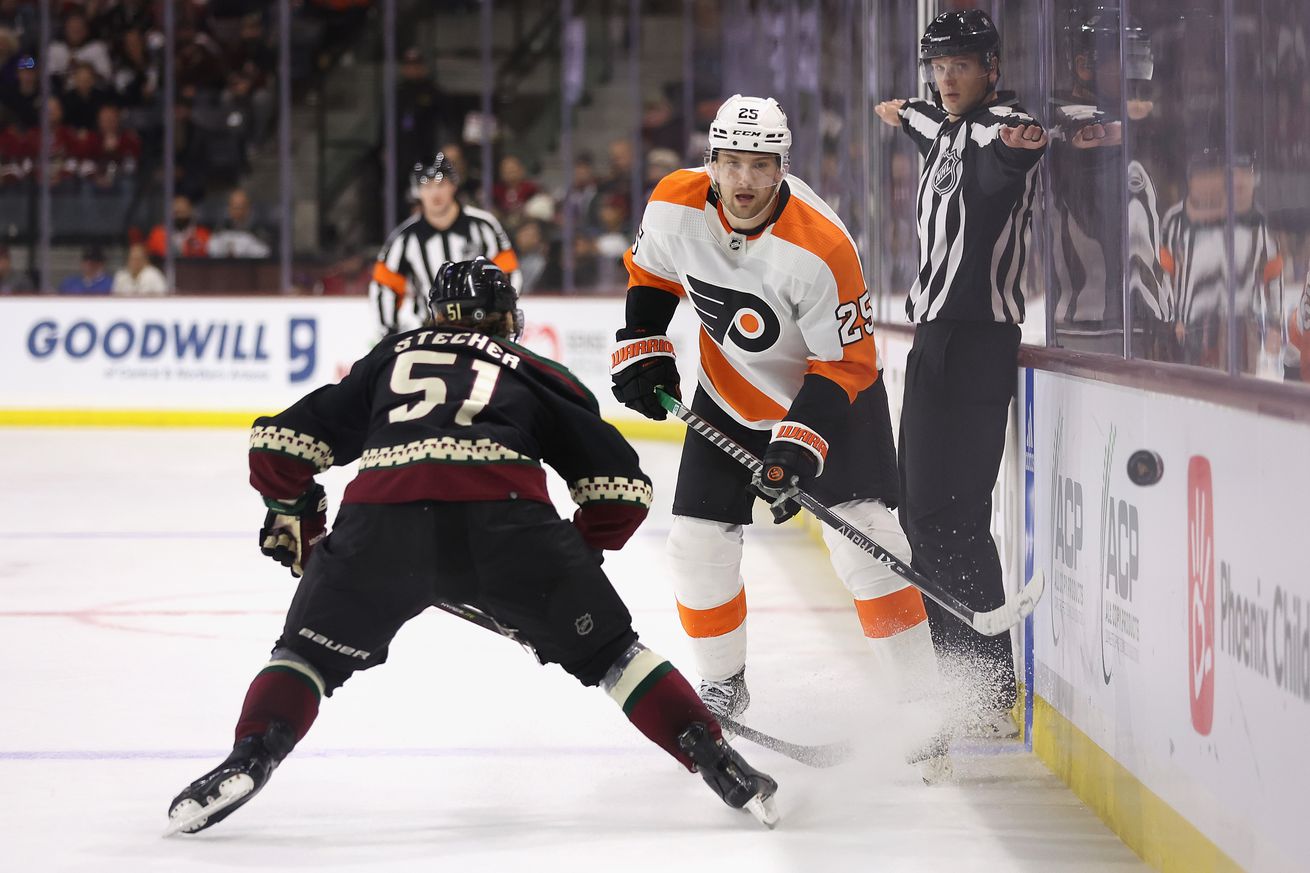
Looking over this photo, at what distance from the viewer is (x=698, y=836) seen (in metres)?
2.68

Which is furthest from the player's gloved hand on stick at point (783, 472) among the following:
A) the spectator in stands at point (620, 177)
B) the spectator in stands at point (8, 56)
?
the spectator in stands at point (8, 56)

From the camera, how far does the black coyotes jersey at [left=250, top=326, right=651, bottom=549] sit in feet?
8.42

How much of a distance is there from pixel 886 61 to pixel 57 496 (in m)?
3.81

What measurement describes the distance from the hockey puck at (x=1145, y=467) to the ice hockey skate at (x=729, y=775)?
28.8 inches

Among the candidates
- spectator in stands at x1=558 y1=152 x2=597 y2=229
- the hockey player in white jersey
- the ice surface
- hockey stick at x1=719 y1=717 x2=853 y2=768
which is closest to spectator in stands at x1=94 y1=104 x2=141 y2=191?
spectator in stands at x1=558 y1=152 x2=597 y2=229

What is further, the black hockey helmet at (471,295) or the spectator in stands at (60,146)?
the spectator in stands at (60,146)

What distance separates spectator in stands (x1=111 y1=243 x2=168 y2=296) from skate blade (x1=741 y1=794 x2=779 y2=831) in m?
7.99

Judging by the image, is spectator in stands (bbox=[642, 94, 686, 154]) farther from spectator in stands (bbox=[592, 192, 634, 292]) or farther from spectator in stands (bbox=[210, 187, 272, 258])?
spectator in stands (bbox=[210, 187, 272, 258])

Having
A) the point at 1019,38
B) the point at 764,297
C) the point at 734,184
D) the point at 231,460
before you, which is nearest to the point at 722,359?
the point at 764,297

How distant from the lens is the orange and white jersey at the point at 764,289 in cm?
301

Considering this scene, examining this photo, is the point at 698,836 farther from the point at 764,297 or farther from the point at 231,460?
the point at 231,460

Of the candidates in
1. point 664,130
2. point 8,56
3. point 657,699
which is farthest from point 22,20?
point 657,699

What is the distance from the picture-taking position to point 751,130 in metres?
2.95

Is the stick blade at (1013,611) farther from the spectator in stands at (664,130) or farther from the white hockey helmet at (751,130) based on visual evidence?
the spectator in stands at (664,130)
